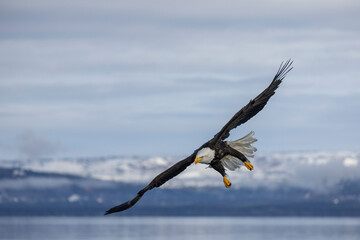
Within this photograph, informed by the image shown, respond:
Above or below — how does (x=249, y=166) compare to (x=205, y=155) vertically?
below

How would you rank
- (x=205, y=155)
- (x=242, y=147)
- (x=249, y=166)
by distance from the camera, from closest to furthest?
1. (x=249, y=166)
2. (x=205, y=155)
3. (x=242, y=147)

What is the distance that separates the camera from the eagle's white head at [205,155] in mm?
26375

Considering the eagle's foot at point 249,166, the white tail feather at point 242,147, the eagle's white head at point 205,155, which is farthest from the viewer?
the white tail feather at point 242,147

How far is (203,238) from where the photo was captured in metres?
194

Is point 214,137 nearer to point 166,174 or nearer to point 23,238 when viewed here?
point 166,174

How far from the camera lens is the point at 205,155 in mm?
26438

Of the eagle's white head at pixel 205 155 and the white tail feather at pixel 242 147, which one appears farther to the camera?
the white tail feather at pixel 242 147

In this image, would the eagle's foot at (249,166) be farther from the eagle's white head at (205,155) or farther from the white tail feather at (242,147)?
the eagle's white head at (205,155)

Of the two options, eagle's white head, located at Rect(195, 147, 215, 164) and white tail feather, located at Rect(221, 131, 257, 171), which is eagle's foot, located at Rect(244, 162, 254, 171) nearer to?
white tail feather, located at Rect(221, 131, 257, 171)

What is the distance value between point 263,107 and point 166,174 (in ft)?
11.5

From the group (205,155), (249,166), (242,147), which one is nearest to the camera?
(249,166)

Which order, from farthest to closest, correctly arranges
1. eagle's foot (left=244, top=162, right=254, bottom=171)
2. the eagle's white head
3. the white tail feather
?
1. the white tail feather
2. the eagle's white head
3. eagle's foot (left=244, top=162, right=254, bottom=171)

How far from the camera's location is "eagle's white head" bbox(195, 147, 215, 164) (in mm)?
26375

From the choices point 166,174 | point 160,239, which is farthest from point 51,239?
point 166,174
